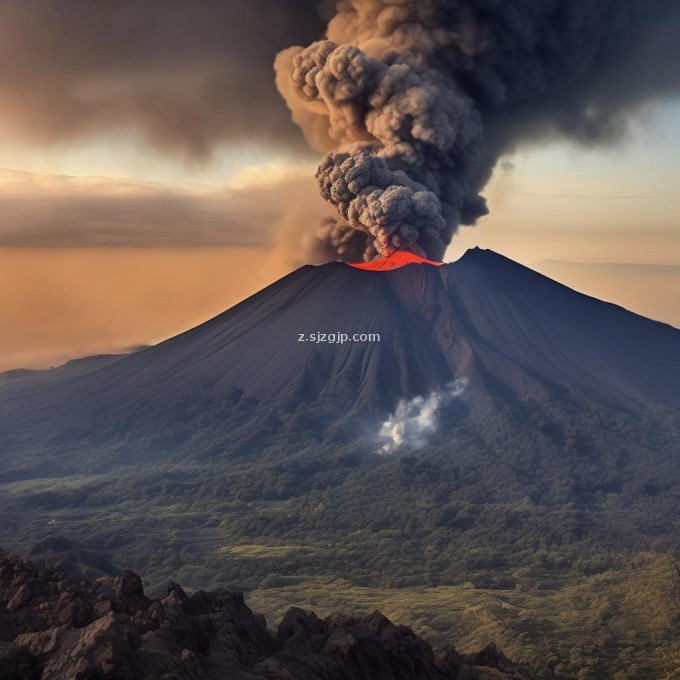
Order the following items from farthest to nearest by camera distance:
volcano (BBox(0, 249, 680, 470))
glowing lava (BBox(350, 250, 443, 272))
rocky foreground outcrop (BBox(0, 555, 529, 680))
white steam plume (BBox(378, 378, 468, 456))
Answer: glowing lava (BBox(350, 250, 443, 272)), volcano (BBox(0, 249, 680, 470)), white steam plume (BBox(378, 378, 468, 456)), rocky foreground outcrop (BBox(0, 555, 529, 680))

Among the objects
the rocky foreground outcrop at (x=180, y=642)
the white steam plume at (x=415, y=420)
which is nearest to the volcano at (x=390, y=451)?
the white steam plume at (x=415, y=420)

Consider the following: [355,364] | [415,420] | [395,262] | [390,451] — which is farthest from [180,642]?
[395,262]

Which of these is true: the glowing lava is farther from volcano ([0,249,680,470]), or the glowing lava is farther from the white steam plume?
the white steam plume

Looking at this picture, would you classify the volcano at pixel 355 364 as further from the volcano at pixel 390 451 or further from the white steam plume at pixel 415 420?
the white steam plume at pixel 415 420

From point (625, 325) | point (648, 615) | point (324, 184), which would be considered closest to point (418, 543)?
point (648, 615)

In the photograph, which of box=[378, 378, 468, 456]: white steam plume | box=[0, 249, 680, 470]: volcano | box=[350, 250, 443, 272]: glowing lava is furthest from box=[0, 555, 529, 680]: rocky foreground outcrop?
box=[350, 250, 443, 272]: glowing lava
